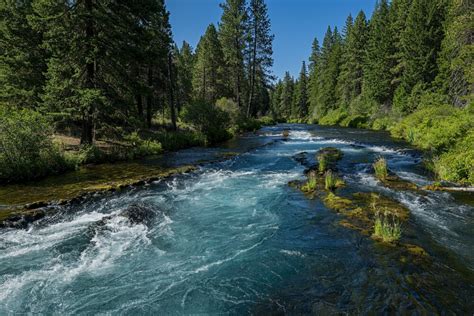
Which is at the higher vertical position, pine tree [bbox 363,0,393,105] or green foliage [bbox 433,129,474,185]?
pine tree [bbox 363,0,393,105]

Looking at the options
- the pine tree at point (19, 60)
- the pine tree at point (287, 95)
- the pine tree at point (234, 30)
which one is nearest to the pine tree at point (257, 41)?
the pine tree at point (234, 30)

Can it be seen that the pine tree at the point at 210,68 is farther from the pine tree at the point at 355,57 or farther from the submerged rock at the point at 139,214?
the submerged rock at the point at 139,214

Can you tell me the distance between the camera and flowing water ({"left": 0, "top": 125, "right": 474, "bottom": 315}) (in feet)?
17.0

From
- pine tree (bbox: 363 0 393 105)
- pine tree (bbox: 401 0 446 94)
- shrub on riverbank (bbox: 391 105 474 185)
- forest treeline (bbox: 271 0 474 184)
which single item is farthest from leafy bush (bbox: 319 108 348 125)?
shrub on riverbank (bbox: 391 105 474 185)

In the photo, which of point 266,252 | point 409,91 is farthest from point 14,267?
point 409,91

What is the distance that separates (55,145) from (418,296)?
14725 millimetres

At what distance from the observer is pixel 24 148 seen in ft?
40.3

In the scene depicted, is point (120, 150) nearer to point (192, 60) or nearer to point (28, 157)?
point (28, 157)

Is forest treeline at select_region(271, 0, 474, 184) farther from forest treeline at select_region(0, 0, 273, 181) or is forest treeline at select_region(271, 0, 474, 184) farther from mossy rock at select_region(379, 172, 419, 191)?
forest treeline at select_region(0, 0, 273, 181)

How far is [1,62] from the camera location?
2036 centimetres

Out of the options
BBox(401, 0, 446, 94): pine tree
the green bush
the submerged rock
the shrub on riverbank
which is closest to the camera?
the submerged rock

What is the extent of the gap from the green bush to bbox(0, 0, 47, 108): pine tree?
360 inches

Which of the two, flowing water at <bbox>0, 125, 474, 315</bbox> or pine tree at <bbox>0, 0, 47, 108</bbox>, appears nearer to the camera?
flowing water at <bbox>0, 125, 474, 315</bbox>

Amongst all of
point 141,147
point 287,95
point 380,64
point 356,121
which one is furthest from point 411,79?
point 287,95
